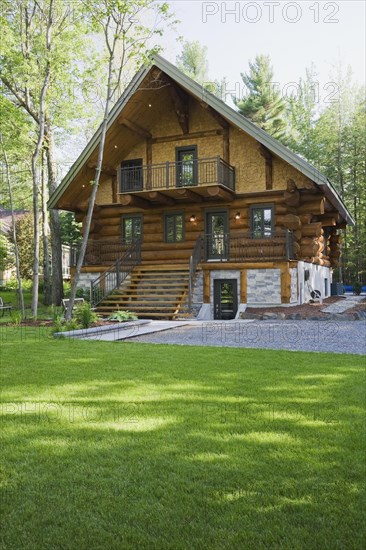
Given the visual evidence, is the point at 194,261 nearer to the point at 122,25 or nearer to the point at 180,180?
the point at 180,180

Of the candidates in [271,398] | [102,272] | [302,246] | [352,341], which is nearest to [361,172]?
[302,246]

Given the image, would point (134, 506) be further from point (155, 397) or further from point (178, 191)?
point (178, 191)

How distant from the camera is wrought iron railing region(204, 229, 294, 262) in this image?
18.2 m

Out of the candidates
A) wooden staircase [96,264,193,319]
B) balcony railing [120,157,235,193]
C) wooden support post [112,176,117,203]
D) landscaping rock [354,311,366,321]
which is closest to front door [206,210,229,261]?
balcony railing [120,157,235,193]

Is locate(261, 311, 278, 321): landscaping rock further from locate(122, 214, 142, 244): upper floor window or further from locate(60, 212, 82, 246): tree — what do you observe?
locate(60, 212, 82, 246): tree

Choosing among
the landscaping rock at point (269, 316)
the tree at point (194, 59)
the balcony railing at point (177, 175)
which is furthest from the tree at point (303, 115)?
the landscaping rock at point (269, 316)

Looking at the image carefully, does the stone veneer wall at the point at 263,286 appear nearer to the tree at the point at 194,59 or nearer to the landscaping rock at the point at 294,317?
the landscaping rock at the point at 294,317

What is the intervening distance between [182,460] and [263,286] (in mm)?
14432

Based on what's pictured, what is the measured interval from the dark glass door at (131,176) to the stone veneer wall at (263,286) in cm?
687

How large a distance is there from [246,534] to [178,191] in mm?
17088

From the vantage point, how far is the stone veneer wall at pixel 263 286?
17.2 meters

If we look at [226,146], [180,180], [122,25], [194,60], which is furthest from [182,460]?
[194,60]

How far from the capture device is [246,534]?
7.99 feet

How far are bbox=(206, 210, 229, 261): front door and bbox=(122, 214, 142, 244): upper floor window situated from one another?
11.2 ft
